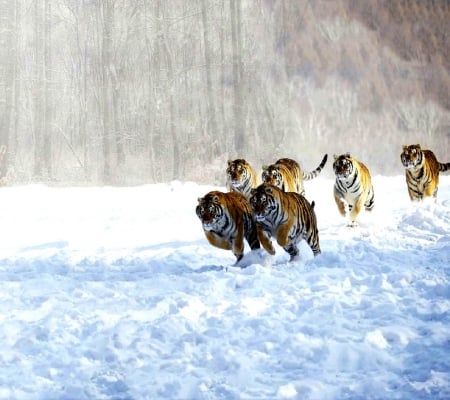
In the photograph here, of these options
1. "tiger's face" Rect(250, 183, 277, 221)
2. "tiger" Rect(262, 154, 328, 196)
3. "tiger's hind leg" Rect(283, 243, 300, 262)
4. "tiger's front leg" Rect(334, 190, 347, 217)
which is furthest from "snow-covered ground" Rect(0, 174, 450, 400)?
"tiger's front leg" Rect(334, 190, 347, 217)

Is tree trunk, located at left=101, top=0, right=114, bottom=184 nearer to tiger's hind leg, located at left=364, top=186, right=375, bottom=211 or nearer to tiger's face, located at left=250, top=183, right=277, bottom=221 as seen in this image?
tiger's hind leg, located at left=364, top=186, right=375, bottom=211

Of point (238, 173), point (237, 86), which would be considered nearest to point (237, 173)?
point (238, 173)

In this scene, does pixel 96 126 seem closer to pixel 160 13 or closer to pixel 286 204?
pixel 160 13

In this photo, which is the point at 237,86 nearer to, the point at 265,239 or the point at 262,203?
the point at 265,239

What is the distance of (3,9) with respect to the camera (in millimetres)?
18172

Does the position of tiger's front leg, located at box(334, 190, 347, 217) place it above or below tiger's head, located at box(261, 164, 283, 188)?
below

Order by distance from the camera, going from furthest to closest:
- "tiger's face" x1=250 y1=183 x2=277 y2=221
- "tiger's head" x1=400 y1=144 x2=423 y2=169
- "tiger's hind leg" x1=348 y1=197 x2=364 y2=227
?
"tiger's head" x1=400 y1=144 x2=423 y2=169, "tiger's hind leg" x1=348 y1=197 x2=364 y2=227, "tiger's face" x1=250 y1=183 x2=277 y2=221

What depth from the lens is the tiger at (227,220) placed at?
4.77 meters

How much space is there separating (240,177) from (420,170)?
2.57m

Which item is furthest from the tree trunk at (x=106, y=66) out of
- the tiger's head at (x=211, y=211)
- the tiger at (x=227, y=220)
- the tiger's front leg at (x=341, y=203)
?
the tiger's head at (x=211, y=211)

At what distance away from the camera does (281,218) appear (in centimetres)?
483

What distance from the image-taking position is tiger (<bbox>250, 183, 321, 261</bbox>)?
4.73 metres

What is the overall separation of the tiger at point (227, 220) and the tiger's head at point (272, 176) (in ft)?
7.09

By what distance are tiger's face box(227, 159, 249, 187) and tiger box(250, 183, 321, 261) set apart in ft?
7.76
